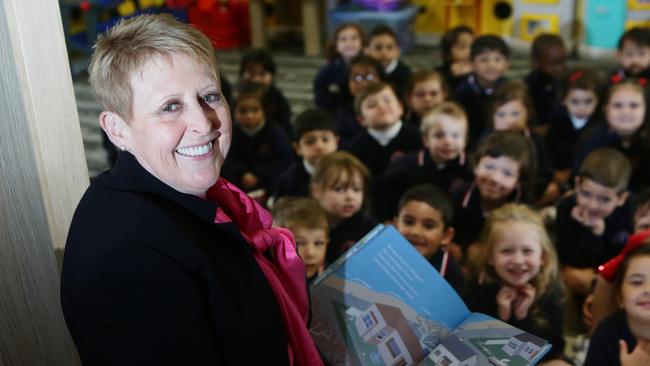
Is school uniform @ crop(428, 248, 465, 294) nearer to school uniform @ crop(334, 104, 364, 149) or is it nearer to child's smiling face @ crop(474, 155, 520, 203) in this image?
child's smiling face @ crop(474, 155, 520, 203)

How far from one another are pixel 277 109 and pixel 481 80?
1208mm

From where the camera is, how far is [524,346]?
1094 mm

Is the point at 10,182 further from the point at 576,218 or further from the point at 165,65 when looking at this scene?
the point at 576,218

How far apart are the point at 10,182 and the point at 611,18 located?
6.23 m

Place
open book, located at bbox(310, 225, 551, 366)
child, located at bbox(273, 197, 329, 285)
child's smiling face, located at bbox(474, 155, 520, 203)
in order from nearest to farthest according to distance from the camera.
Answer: open book, located at bbox(310, 225, 551, 366)
child, located at bbox(273, 197, 329, 285)
child's smiling face, located at bbox(474, 155, 520, 203)

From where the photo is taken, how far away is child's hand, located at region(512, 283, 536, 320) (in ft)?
6.88

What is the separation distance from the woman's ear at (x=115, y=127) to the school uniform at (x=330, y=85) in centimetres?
349

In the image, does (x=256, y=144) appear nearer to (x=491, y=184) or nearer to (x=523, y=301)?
(x=491, y=184)

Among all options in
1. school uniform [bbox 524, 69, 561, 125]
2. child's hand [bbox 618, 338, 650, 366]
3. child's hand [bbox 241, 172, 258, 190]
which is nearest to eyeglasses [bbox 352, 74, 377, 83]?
child's hand [bbox 241, 172, 258, 190]

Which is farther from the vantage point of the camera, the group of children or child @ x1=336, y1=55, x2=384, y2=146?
child @ x1=336, y1=55, x2=384, y2=146

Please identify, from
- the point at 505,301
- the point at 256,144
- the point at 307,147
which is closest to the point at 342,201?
the point at 307,147

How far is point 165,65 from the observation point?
2.89 feet

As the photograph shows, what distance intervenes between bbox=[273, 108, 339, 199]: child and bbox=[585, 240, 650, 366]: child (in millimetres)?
1544

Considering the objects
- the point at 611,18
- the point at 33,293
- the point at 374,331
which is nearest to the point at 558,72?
the point at 611,18
